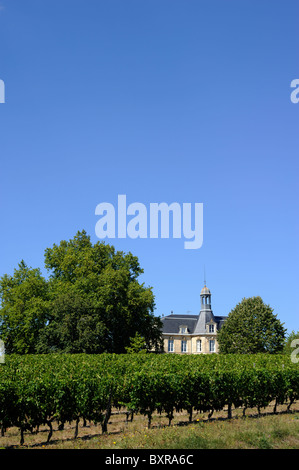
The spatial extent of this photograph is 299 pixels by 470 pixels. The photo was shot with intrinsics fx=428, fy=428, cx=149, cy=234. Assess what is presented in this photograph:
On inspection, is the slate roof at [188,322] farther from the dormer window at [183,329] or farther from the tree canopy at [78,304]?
the tree canopy at [78,304]

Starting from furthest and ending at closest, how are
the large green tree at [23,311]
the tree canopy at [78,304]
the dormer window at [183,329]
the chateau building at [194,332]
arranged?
the dormer window at [183,329] < the chateau building at [194,332] < the large green tree at [23,311] < the tree canopy at [78,304]

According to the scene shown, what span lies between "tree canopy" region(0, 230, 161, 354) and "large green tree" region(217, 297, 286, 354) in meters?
13.5

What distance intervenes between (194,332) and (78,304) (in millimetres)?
54320

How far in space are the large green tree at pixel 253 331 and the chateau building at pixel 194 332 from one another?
95.3 ft

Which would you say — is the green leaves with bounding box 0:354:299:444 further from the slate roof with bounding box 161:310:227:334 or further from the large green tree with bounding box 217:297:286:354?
the slate roof with bounding box 161:310:227:334

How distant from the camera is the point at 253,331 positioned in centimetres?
6412

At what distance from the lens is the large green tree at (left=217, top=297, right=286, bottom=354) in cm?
Answer: 6328

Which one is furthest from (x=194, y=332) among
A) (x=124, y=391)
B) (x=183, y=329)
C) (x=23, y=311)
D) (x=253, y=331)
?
(x=124, y=391)

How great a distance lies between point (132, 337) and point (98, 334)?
5.63 metres

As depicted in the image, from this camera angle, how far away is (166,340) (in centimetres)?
9769

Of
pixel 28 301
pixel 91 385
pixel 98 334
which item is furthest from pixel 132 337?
pixel 91 385

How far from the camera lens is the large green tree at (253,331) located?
63.3 metres

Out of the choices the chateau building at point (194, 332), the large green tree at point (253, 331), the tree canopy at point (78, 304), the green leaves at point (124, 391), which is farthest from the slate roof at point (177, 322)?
the green leaves at point (124, 391)

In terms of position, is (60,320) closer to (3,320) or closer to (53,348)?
(53,348)
